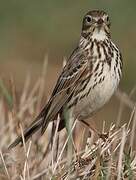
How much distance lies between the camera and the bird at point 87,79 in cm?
986

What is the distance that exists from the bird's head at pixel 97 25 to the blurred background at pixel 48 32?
4.91 meters

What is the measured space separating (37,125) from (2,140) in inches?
13.6

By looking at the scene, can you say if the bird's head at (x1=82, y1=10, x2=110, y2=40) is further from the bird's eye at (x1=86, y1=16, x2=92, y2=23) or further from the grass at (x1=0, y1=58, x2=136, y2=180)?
the grass at (x1=0, y1=58, x2=136, y2=180)

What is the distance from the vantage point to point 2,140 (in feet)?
33.1

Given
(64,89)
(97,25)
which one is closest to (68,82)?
(64,89)

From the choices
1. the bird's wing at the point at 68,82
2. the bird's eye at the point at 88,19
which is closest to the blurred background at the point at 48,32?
the bird's wing at the point at 68,82

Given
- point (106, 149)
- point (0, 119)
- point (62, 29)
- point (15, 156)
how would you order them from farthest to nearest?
point (62, 29)
point (0, 119)
point (15, 156)
point (106, 149)

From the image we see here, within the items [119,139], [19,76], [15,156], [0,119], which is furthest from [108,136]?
[19,76]

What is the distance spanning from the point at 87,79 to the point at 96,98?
9.0 inches

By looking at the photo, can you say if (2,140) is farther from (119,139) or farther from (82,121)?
(119,139)

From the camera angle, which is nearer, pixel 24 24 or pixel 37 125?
pixel 37 125

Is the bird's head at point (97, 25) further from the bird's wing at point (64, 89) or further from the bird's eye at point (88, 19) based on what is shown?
the bird's wing at point (64, 89)

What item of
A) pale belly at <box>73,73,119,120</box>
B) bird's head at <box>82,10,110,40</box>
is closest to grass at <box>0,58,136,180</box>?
pale belly at <box>73,73,119,120</box>

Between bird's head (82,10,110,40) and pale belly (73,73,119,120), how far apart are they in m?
0.50
